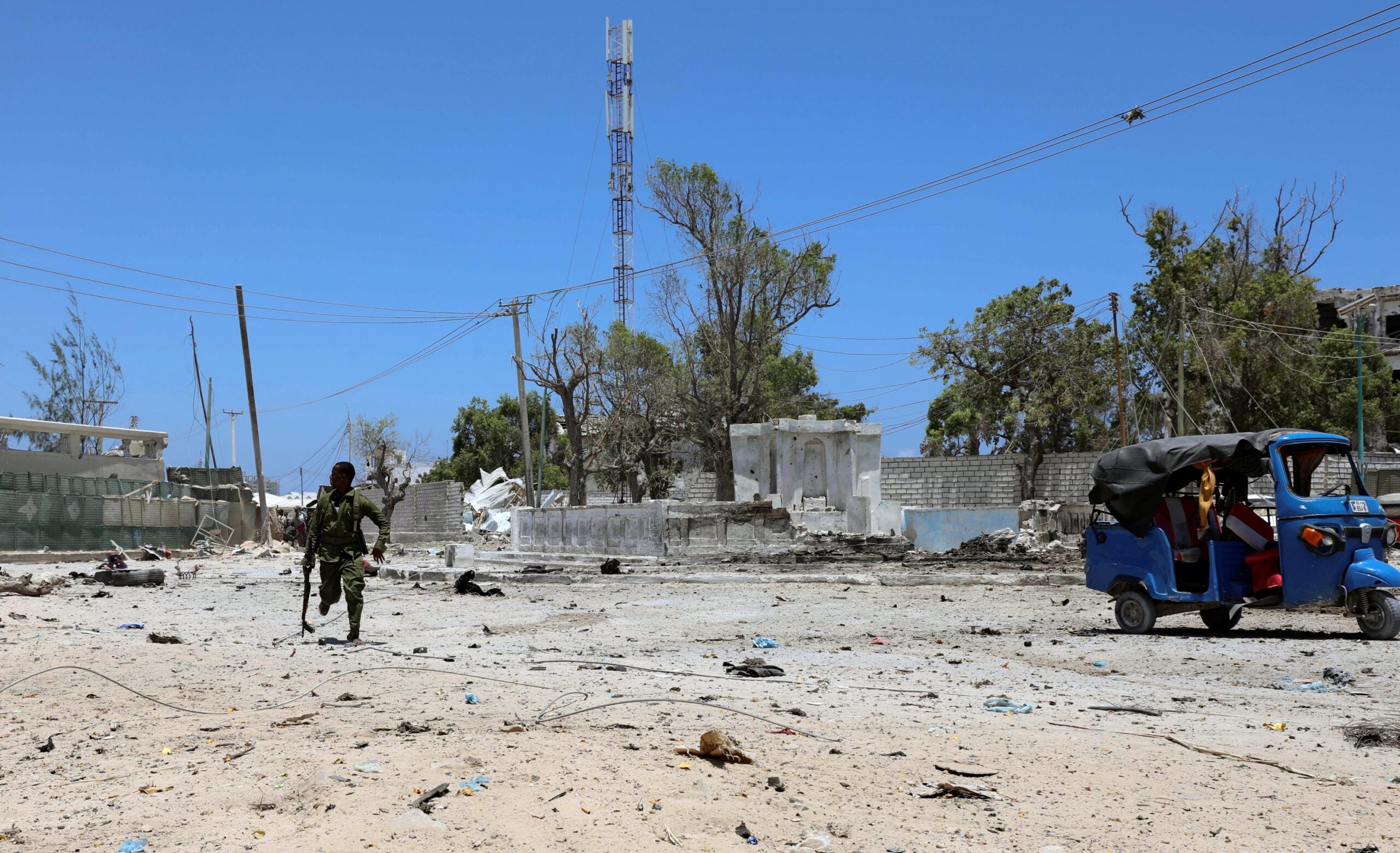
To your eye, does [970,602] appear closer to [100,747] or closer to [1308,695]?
[1308,695]

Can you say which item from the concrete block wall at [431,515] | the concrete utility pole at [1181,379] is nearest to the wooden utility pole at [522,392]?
the concrete block wall at [431,515]

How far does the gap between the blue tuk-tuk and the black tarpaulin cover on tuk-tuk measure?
0.01 metres

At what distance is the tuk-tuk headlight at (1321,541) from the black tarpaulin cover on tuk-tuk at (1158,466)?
800 mm

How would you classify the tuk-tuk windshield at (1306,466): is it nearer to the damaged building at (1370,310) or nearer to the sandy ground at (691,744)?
the sandy ground at (691,744)

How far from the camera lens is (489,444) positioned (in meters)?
62.6

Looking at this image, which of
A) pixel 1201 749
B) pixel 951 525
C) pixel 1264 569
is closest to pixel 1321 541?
pixel 1264 569

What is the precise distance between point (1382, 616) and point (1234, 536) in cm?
137

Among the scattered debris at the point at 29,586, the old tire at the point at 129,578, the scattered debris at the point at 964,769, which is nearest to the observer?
the scattered debris at the point at 964,769

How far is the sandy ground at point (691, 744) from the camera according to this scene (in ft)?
14.1

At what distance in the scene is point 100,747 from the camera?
18.6ft

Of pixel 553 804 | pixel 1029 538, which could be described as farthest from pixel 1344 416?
pixel 553 804

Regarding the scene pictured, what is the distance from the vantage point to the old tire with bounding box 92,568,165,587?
723 inches

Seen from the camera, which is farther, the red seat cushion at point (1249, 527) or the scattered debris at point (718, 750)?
the red seat cushion at point (1249, 527)

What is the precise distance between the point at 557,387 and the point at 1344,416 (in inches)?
1121
